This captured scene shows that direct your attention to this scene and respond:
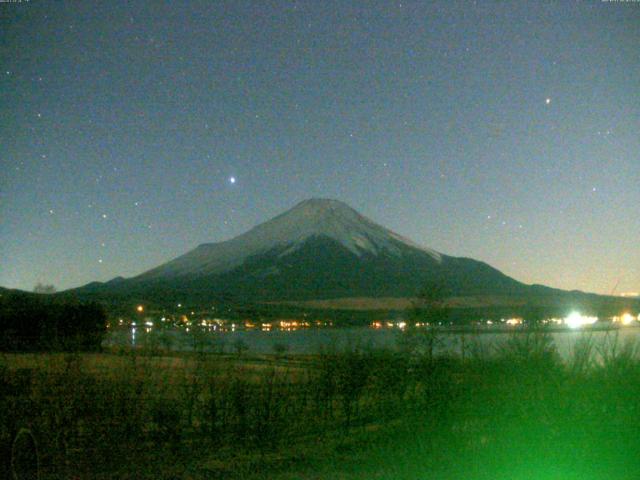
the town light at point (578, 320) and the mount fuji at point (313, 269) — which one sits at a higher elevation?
the mount fuji at point (313, 269)

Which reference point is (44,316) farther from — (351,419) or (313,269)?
(313,269)

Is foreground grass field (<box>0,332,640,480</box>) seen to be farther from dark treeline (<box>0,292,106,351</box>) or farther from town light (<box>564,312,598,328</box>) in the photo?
dark treeline (<box>0,292,106,351</box>)

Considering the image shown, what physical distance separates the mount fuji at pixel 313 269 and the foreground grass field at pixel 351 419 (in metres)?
65.2

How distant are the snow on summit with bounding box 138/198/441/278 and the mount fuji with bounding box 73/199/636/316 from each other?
0.18m

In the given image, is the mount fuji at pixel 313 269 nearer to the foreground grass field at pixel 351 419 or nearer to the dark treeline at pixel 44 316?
the dark treeline at pixel 44 316

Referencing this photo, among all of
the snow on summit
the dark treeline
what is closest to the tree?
the dark treeline

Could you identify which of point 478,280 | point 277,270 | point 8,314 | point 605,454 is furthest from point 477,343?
point 277,270

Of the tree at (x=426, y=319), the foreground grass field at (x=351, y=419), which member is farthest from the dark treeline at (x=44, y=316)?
the foreground grass field at (x=351, y=419)

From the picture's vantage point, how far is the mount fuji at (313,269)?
96812mm

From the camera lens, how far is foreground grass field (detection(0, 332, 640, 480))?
952cm

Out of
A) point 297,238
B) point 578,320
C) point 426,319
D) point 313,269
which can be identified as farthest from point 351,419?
point 297,238

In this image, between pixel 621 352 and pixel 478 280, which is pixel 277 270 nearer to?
pixel 478 280

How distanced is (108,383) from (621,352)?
748cm

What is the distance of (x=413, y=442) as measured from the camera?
10.7 meters
